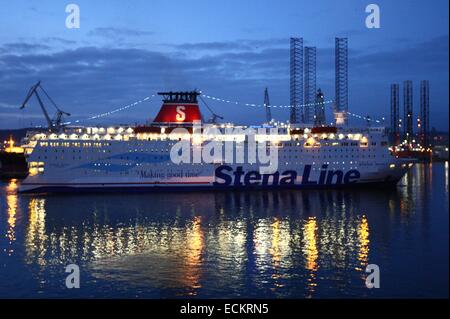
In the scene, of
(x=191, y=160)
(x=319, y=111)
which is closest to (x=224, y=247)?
(x=191, y=160)

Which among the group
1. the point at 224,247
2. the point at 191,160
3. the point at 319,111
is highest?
the point at 319,111

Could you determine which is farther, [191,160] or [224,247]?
[191,160]

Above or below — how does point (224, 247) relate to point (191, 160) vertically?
below

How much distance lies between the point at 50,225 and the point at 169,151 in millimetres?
11734

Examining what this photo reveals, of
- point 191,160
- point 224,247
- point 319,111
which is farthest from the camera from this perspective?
point 319,111

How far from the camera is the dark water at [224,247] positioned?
11.3 m

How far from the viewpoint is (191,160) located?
1195 inches

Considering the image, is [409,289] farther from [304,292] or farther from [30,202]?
[30,202]

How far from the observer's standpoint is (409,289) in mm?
10836

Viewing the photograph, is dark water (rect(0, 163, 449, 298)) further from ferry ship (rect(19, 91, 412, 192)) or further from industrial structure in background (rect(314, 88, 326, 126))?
industrial structure in background (rect(314, 88, 326, 126))

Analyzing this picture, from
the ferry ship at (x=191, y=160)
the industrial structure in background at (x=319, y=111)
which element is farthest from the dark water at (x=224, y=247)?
the industrial structure in background at (x=319, y=111)

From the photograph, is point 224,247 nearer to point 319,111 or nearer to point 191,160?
point 191,160

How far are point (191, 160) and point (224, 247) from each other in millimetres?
15354
